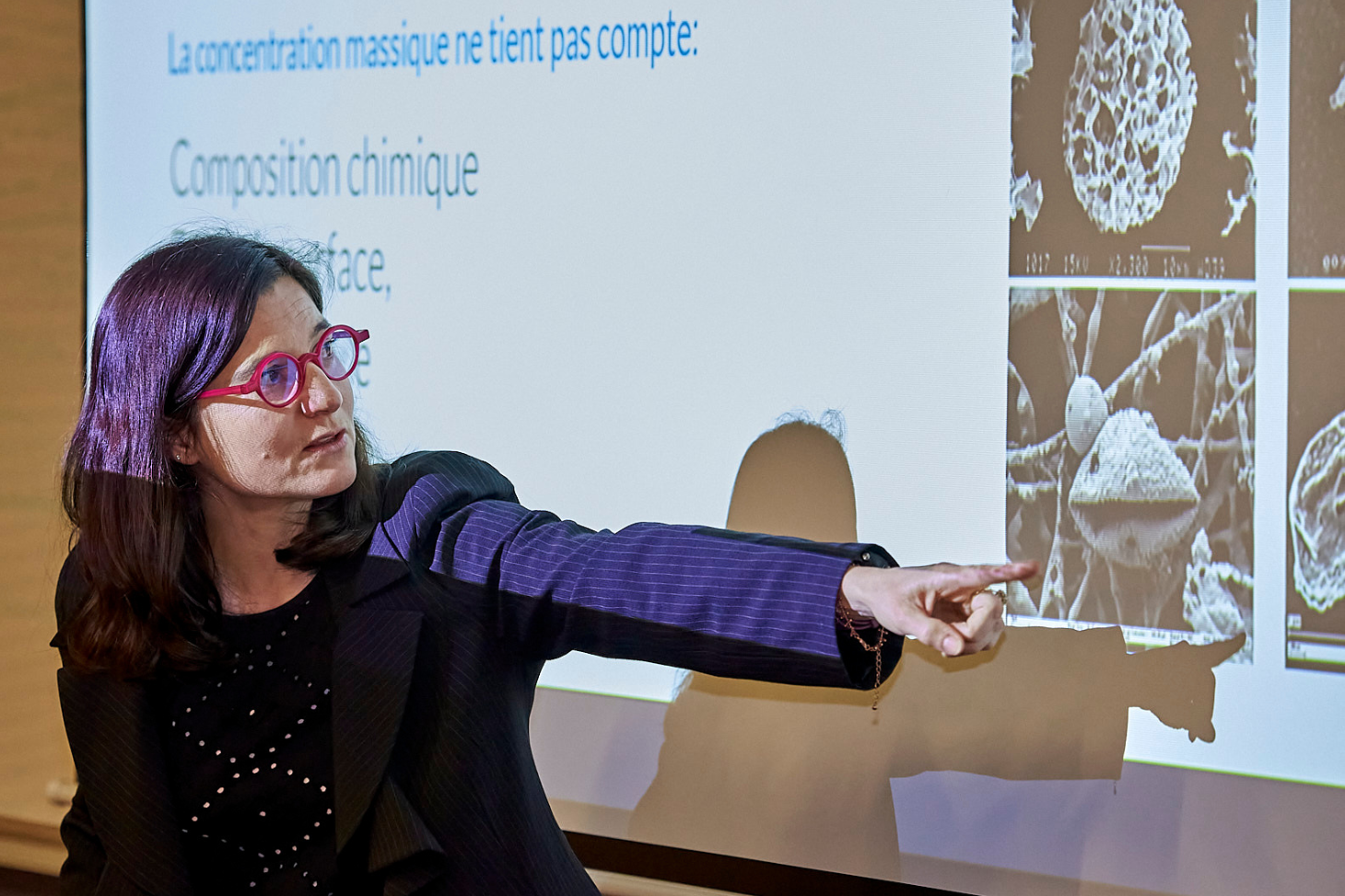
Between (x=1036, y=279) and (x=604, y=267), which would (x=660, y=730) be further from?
(x=1036, y=279)

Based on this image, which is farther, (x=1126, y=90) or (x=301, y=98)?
(x=301, y=98)

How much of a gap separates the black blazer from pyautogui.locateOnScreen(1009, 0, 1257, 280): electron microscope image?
36.1 inches

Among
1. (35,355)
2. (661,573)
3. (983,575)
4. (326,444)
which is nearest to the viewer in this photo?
(983,575)

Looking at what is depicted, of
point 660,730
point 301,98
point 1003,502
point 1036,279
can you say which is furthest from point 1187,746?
point 301,98

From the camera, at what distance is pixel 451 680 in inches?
50.0

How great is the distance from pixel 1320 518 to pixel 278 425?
1.40 m

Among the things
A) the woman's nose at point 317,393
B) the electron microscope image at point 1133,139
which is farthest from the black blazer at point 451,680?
the electron microscope image at point 1133,139

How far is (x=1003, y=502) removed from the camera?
187 centimetres

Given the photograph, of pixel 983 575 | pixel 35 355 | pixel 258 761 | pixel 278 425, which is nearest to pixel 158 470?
pixel 278 425

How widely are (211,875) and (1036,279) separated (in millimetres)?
1386

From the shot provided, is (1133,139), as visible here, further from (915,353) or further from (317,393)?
(317,393)

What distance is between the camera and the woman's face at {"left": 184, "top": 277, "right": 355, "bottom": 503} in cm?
126

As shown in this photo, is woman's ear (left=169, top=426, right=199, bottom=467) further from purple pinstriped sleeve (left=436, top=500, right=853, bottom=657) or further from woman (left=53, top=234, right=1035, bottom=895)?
purple pinstriped sleeve (left=436, top=500, right=853, bottom=657)

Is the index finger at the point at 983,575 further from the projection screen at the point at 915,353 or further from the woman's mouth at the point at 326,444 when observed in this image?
the projection screen at the point at 915,353
